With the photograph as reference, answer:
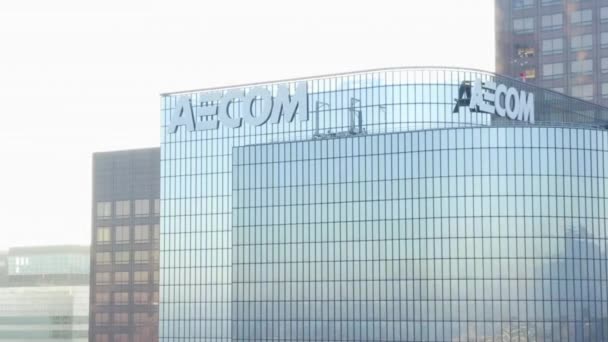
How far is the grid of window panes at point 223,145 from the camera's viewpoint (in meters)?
146

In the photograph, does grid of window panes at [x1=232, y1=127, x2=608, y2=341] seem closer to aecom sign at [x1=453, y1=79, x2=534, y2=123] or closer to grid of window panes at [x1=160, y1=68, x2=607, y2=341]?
grid of window panes at [x1=160, y1=68, x2=607, y2=341]

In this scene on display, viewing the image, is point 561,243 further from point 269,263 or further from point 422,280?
point 269,263

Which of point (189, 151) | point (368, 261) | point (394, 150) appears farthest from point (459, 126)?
point (189, 151)

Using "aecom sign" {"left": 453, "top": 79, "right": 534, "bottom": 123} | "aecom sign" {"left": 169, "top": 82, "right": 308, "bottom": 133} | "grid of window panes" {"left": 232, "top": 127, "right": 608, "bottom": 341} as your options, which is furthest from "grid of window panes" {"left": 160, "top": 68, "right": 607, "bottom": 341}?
"grid of window panes" {"left": 232, "top": 127, "right": 608, "bottom": 341}

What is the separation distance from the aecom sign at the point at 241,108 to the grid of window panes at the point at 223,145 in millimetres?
699

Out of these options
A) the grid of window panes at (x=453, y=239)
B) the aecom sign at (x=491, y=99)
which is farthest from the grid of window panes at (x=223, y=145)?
the grid of window panes at (x=453, y=239)

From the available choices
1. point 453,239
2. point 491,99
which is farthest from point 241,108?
point 453,239

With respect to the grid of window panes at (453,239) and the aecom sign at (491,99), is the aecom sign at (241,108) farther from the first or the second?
the aecom sign at (491,99)

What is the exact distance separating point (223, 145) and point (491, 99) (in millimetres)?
33343

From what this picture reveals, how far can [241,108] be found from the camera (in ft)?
510

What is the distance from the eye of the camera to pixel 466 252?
132 metres

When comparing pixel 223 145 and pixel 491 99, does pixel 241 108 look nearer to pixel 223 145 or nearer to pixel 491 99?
pixel 223 145

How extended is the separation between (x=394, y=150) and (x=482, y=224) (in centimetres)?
1230

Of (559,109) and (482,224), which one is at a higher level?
(559,109)
